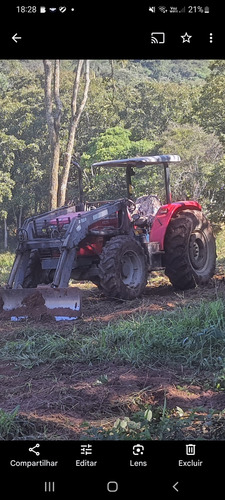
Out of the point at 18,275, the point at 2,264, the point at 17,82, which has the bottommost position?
the point at 2,264

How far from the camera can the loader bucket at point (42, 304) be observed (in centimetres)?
818

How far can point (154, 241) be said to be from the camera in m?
10.4

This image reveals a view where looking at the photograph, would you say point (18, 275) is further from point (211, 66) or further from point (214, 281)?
point (211, 66)

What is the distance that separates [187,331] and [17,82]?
33.5 m

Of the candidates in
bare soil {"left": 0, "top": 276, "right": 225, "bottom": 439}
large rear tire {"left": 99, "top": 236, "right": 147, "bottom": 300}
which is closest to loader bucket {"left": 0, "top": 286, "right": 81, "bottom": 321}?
large rear tire {"left": 99, "top": 236, "right": 147, "bottom": 300}

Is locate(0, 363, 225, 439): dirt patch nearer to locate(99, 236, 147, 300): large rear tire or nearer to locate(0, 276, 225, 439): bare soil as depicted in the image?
locate(0, 276, 225, 439): bare soil

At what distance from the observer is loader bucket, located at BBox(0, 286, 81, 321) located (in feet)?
26.8

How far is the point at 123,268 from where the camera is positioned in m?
9.73
